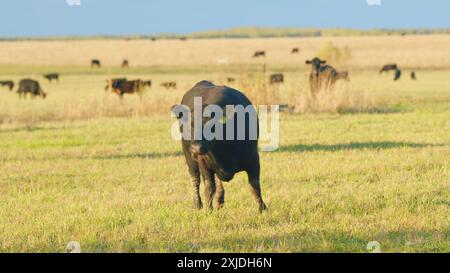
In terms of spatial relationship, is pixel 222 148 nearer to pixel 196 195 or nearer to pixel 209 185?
pixel 209 185

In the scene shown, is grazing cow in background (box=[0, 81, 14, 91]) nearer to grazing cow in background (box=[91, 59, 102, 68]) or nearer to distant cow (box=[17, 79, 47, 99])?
distant cow (box=[17, 79, 47, 99])

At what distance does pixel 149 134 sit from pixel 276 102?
6155 millimetres

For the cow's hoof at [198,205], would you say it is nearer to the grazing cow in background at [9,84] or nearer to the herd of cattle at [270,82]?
the herd of cattle at [270,82]

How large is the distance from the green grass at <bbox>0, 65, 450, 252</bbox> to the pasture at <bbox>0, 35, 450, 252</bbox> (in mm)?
24

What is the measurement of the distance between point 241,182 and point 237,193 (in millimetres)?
1147

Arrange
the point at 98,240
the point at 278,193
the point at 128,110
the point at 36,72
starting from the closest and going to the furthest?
1. the point at 98,240
2. the point at 278,193
3. the point at 128,110
4. the point at 36,72

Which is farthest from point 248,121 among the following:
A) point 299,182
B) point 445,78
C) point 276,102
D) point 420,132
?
point 445,78

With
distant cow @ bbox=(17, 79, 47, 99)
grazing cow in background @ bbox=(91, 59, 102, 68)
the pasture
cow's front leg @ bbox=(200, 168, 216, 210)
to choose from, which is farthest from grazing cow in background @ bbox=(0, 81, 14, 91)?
cow's front leg @ bbox=(200, 168, 216, 210)

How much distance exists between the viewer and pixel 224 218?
8867 mm

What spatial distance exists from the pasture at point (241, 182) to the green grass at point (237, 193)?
24 mm

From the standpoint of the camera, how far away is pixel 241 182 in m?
11.8

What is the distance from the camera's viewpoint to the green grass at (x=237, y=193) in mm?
7922

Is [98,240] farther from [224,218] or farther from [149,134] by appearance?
[149,134]

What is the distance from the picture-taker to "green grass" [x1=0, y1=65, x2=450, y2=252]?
26.0ft
